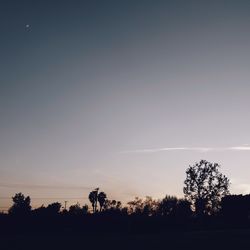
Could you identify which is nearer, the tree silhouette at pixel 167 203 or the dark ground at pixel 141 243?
the dark ground at pixel 141 243

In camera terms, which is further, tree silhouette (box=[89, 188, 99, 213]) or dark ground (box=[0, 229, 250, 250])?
tree silhouette (box=[89, 188, 99, 213])

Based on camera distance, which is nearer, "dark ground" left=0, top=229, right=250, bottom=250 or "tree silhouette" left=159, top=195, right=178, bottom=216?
"dark ground" left=0, top=229, right=250, bottom=250

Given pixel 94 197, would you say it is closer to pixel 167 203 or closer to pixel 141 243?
pixel 167 203

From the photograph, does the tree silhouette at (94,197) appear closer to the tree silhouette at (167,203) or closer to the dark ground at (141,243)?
the tree silhouette at (167,203)

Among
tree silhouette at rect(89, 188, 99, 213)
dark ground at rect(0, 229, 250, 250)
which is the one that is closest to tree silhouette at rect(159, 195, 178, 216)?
tree silhouette at rect(89, 188, 99, 213)

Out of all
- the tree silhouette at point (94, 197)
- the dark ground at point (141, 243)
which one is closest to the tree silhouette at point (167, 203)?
the tree silhouette at point (94, 197)

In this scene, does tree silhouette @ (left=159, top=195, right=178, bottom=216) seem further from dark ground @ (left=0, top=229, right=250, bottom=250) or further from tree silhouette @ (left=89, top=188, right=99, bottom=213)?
dark ground @ (left=0, top=229, right=250, bottom=250)

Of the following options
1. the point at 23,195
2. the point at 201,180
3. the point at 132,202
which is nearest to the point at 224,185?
the point at 201,180

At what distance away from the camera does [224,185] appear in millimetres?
88000

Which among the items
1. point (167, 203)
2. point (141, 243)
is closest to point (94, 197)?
point (167, 203)

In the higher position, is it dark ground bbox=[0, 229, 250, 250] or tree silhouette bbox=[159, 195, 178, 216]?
tree silhouette bbox=[159, 195, 178, 216]

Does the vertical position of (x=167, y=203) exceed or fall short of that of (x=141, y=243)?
it exceeds it

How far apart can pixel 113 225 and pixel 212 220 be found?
22635mm

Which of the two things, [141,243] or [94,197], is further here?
[94,197]
